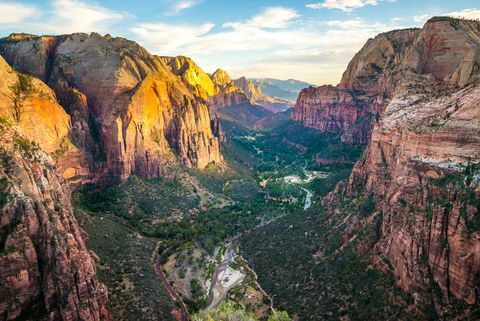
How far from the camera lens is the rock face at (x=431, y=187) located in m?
47.6

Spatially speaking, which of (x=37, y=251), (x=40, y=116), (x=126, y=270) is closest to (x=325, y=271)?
(x=126, y=270)

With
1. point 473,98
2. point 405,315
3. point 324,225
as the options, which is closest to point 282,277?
point 324,225

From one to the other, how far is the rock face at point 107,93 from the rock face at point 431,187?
67.8 metres

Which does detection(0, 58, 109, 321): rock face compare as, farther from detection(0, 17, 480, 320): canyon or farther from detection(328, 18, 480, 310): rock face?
detection(328, 18, 480, 310): rock face

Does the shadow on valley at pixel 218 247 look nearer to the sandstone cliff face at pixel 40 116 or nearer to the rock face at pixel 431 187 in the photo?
the rock face at pixel 431 187

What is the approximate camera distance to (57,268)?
172 ft

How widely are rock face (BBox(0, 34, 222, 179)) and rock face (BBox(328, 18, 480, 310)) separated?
67.8 meters

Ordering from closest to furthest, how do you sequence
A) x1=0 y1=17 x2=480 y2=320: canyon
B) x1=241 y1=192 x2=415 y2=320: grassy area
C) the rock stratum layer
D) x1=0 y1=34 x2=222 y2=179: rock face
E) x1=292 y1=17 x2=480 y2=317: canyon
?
x1=292 y1=17 x2=480 y2=317: canyon
x1=0 y1=17 x2=480 y2=320: canyon
x1=241 y1=192 x2=415 y2=320: grassy area
the rock stratum layer
x1=0 y1=34 x2=222 y2=179: rock face

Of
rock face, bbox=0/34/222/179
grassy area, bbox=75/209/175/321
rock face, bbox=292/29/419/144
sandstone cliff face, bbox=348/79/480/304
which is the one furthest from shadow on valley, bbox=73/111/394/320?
rock face, bbox=292/29/419/144

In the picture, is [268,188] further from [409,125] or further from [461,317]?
[461,317]

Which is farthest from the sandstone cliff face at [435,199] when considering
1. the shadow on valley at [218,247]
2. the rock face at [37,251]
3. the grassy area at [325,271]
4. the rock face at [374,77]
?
the rock face at [374,77]

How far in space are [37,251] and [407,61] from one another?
107452mm

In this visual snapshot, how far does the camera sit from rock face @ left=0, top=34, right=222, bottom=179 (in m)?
109

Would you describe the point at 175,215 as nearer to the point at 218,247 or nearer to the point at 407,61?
the point at 218,247
